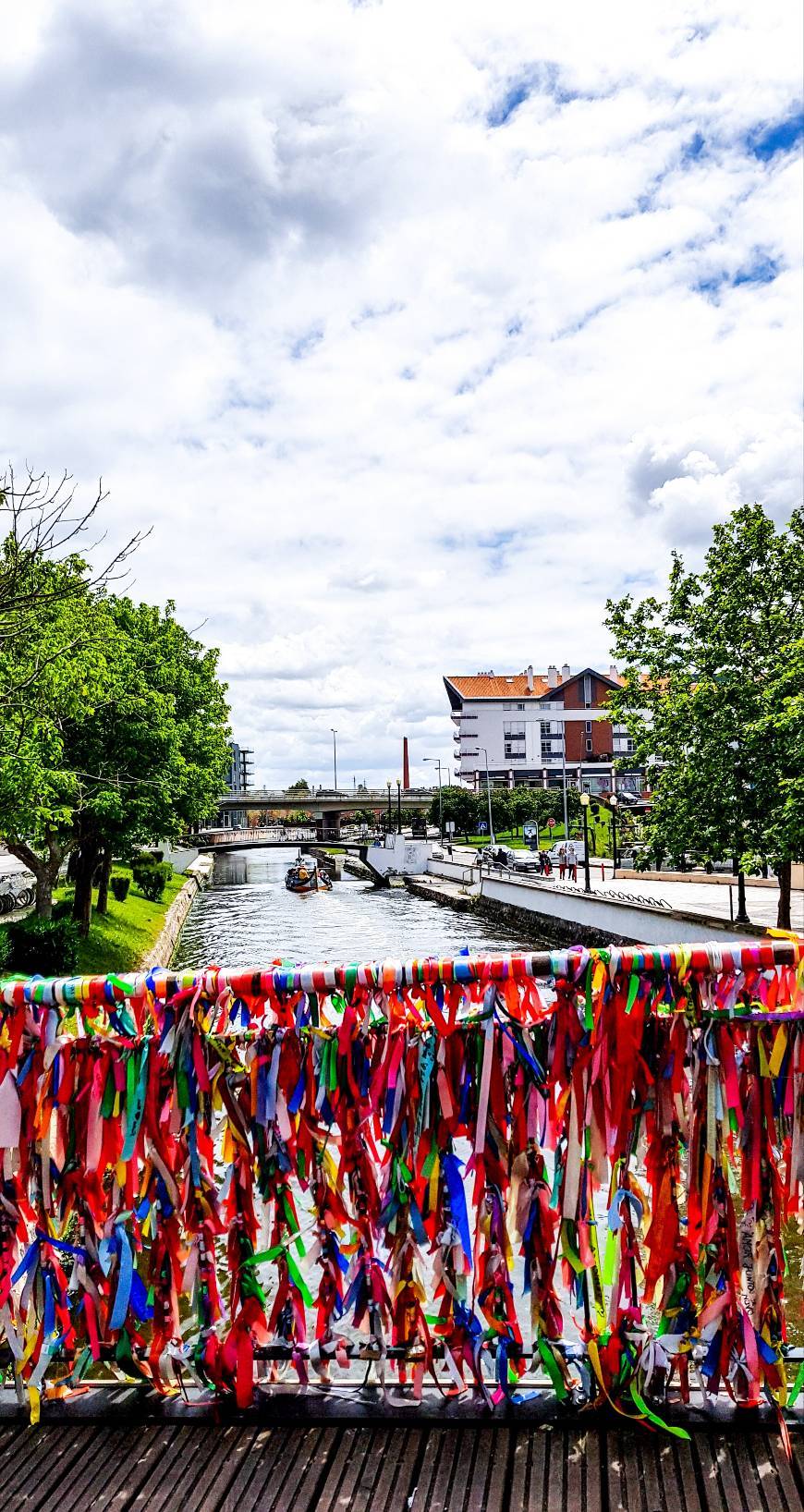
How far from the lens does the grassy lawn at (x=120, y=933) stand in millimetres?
22075

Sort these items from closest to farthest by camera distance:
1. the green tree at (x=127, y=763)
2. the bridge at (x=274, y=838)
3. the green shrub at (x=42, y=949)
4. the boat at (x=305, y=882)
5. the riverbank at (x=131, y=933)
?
the green shrub at (x=42, y=949)
the green tree at (x=127, y=763)
the riverbank at (x=131, y=933)
the boat at (x=305, y=882)
the bridge at (x=274, y=838)

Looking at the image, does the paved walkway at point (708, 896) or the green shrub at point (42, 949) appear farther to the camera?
the paved walkway at point (708, 896)

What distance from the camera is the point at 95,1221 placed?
10.1 ft

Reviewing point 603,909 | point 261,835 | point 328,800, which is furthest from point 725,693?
point 261,835

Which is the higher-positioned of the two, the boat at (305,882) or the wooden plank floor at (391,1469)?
the wooden plank floor at (391,1469)

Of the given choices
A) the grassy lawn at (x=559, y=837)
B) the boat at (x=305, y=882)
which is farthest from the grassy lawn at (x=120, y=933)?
the boat at (x=305, y=882)

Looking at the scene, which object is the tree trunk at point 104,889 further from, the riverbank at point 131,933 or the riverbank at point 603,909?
the riverbank at point 603,909

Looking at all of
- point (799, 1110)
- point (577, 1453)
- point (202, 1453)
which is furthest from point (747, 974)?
point (202, 1453)

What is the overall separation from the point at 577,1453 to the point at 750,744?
17298 mm

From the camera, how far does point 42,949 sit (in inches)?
660

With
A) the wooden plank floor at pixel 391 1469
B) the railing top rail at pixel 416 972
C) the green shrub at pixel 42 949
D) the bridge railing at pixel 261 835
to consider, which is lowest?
the bridge railing at pixel 261 835

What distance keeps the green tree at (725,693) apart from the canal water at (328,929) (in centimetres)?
716

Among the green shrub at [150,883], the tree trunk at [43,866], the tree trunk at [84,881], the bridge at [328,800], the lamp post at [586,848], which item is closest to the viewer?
the tree trunk at [43,866]

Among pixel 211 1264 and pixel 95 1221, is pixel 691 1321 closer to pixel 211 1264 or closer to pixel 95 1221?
pixel 211 1264
